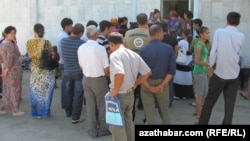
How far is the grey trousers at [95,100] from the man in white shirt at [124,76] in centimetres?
93

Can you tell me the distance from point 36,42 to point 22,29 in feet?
27.0

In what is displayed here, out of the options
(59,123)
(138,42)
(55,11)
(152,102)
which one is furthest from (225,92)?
(55,11)

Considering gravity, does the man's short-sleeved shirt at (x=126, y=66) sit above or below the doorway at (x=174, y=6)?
below

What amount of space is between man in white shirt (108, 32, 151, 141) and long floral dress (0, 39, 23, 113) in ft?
9.41

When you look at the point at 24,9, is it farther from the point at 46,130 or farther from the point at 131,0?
the point at 46,130

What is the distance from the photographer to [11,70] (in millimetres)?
7340

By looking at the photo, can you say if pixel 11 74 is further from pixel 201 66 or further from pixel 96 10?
pixel 96 10

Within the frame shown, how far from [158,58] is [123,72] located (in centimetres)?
94

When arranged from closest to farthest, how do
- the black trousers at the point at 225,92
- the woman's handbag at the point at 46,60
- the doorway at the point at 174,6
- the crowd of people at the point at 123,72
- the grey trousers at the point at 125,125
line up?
1. the grey trousers at the point at 125,125
2. the crowd of people at the point at 123,72
3. the black trousers at the point at 225,92
4. the woman's handbag at the point at 46,60
5. the doorway at the point at 174,6

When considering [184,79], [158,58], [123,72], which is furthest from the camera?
[184,79]

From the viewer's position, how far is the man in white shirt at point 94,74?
5.88m

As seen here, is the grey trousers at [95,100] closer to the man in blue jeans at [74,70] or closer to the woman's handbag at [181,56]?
the man in blue jeans at [74,70]

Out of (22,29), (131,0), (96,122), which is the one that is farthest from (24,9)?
(96,122)

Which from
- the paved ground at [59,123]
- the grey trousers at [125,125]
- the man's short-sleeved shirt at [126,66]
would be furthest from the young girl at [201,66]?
the grey trousers at [125,125]
